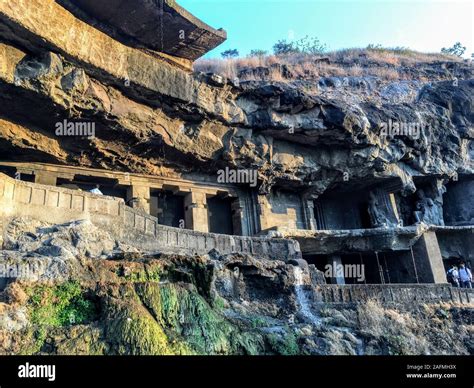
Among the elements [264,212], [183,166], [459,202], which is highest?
[183,166]

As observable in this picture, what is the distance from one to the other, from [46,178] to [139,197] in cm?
304

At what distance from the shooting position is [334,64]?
31734mm

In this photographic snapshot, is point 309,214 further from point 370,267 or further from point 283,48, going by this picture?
point 283,48

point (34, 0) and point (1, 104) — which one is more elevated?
point (34, 0)

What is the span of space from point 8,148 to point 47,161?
1260 millimetres

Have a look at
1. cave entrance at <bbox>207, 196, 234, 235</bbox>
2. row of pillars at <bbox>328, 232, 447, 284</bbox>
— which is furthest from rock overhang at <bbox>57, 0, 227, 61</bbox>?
row of pillars at <bbox>328, 232, 447, 284</bbox>

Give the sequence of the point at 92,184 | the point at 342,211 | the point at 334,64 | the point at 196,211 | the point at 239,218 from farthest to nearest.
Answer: the point at 334,64 < the point at 342,211 < the point at 239,218 < the point at 196,211 < the point at 92,184

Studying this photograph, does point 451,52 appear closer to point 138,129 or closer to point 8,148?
point 138,129

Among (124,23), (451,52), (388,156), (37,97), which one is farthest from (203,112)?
(451,52)

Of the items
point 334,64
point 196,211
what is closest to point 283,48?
point 334,64

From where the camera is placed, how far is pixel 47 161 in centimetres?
1440

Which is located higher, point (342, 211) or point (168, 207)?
point (342, 211)

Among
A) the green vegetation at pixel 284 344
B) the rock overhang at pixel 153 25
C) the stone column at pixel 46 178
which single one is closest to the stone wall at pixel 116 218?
the stone column at pixel 46 178

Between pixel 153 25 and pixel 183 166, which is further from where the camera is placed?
pixel 183 166
